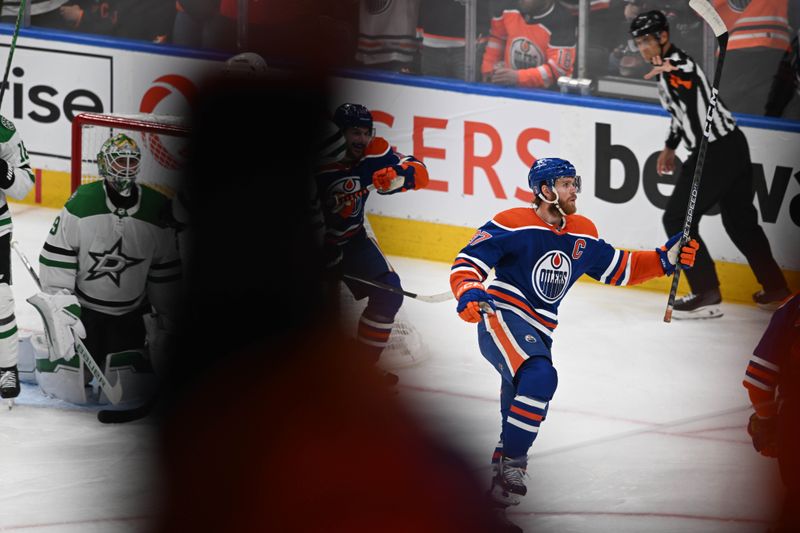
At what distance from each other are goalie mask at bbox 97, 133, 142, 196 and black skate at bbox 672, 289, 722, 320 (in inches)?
90.1

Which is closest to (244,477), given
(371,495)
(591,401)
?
(371,495)

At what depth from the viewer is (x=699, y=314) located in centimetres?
530

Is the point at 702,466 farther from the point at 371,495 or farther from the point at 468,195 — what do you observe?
the point at 468,195

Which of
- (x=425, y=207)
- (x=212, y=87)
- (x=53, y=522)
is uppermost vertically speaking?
(x=212, y=87)

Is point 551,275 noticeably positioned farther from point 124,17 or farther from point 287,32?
point 124,17

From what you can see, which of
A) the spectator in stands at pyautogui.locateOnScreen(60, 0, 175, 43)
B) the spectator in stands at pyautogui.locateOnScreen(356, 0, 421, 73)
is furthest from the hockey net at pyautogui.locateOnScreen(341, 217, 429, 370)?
the spectator in stands at pyautogui.locateOnScreen(60, 0, 175, 43)

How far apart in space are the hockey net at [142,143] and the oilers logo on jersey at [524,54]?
1.44 m

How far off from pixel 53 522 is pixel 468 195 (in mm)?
2890

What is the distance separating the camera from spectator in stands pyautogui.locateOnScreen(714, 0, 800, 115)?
530 cm

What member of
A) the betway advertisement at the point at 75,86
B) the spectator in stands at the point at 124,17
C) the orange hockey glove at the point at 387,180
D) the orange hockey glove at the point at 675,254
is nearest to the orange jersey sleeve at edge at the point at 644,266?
the orange hockey glove at the point at 675,254

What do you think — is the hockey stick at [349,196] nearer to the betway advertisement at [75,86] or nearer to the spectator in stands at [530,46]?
the spectator in stands at [530,46]

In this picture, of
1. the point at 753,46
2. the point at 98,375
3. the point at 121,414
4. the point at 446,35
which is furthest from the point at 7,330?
the point at 753,46

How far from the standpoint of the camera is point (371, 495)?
3553 millimetres

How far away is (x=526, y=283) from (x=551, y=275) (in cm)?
7
